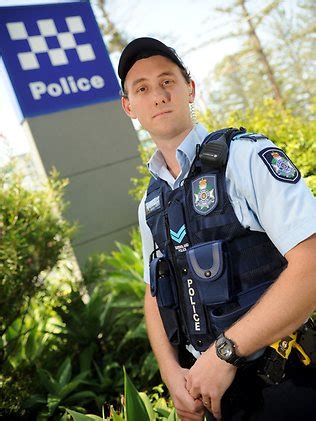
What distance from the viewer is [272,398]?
3.93ft

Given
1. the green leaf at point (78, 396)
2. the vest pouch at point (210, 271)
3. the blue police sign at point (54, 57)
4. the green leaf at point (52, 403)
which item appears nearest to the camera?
the vest pouch at point (210, 271)

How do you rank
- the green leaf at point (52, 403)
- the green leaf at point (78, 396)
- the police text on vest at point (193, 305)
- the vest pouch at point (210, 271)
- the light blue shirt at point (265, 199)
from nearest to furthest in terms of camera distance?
the light blue shirt at point (265, 199)
the vest pouch at point (210, 271)
the police text on vest at point (193, 305)
the green leaf at point (52, 403)
the green leaf at point (78, 396)

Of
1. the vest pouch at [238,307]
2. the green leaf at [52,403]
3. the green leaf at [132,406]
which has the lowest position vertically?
the green leaf at [52,403]

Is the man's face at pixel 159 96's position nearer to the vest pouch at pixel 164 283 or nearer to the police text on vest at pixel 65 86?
the vest pouch at pixel 164 283

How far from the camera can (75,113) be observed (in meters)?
5.56

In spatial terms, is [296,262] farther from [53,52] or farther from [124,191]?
[53,52]

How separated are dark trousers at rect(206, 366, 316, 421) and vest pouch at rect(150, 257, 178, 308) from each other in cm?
36

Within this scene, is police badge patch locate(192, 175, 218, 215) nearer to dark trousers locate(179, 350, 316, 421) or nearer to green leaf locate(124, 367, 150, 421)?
dark trousers locate(179, 350, 316, 421)

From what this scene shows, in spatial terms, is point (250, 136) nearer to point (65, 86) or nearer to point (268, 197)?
point (268, 197)

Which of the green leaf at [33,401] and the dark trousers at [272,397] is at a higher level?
the dark trousers at [272,397]

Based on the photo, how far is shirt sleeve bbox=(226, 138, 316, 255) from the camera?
1099 mm

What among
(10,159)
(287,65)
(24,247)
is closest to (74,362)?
(24,247)

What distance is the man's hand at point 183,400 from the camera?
4.23ft

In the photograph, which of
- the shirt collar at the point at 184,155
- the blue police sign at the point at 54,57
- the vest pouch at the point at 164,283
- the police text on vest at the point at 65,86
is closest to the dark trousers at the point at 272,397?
the vest pouch at the point at 164,283
